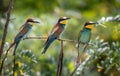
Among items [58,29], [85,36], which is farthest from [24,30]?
[85,36]

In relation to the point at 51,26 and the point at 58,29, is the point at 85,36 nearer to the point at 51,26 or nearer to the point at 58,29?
the point at 58,29

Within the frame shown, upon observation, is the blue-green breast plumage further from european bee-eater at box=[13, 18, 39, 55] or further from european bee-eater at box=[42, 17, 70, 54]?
european bee-eater at box=[13, 18, 39, 55]

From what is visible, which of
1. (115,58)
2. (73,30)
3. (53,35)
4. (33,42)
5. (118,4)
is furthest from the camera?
(118,4)

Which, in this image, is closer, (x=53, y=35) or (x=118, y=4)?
(x=53, y=35)

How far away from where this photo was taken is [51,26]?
5.38 m

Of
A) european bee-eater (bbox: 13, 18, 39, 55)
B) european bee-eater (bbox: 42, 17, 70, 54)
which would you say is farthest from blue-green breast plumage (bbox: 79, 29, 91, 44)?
european bee-eater (bbox: 13, 18, 39, 55)

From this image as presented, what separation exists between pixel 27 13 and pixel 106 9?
166cm

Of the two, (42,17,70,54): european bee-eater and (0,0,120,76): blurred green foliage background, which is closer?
(42,17,70,54): european bee-eater

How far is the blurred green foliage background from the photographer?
2.65 metres

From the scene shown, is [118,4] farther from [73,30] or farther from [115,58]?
[115,58]

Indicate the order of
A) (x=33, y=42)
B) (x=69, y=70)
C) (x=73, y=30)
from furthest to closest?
(x=73, y=30)
(x=33, y=42)
(x=69, y=70)

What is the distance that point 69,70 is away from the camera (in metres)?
3.77

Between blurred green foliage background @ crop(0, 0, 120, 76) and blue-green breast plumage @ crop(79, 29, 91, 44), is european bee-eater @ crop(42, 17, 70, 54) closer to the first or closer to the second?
blue-green breast plumage @ crop(79, 29, 91, 44)

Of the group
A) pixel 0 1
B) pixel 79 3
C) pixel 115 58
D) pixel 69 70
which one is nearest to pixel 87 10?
pixel 79 3
